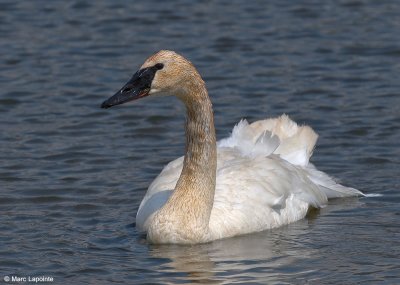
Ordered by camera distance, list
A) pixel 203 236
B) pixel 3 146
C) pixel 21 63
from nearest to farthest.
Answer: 1. pixel 203 236
2. pixel 3 146
3. pixel 21 63

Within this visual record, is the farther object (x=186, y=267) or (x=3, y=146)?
(x=3, y=146)

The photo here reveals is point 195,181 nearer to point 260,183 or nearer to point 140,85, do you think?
point 260,183

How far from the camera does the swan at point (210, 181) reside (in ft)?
33.8

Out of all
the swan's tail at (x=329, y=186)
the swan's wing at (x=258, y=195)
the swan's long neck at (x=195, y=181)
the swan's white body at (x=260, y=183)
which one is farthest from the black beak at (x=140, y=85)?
the swan's tail at (x=329, y=186)

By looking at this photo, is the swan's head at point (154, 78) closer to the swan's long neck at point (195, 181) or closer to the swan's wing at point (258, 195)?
the swan's long neck at point (195, 181)

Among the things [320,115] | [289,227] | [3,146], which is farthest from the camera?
[320,115]

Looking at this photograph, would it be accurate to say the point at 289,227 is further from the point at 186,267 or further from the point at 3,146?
the point at 3,146

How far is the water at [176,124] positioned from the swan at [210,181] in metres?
0.15

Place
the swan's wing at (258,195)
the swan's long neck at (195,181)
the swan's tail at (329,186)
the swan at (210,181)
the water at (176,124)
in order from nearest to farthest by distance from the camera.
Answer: the water at (176,124) < the swan at (210,181) < the swan's long neck at (195,181) < the swan's wing at (258,195) < the swan's tail at (329,186)

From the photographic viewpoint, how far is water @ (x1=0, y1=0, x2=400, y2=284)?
1016 centimetres

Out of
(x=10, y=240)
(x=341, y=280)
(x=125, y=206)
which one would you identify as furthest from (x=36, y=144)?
(x=341, y=280)

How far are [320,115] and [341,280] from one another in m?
4.89

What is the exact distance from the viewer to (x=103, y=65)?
1620 cm

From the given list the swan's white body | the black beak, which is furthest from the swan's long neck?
the black beak
